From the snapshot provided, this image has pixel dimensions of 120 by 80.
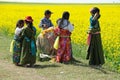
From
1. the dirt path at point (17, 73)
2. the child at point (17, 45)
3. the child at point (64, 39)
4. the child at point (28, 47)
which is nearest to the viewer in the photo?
the dirt path at point (17, 73)

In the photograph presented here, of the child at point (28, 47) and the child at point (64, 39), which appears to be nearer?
the child at point (28, 47)

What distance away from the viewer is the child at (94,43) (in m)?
12.0

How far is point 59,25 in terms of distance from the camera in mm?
12625

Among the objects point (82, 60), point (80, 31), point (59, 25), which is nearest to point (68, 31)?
point (59, 25)

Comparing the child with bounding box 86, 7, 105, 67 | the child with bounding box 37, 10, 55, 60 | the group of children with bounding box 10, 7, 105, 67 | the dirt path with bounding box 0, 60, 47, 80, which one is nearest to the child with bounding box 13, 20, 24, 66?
the group of children with bounding box 10, 7, 105, 67

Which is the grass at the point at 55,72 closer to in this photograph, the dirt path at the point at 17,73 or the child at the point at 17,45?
the dirt path at the point at 17,73

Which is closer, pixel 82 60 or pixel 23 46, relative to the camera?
pixel 23 46

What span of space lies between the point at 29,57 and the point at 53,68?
2.67ft

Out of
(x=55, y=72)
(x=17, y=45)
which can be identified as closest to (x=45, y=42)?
(x=17, y=45)

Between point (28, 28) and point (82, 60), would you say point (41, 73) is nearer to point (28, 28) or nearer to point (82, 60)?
point (28, 28)

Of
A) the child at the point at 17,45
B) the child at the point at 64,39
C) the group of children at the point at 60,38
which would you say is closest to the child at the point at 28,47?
the group of children at the point at 60,38

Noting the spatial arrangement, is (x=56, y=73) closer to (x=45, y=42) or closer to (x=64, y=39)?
(x=64, y=39)

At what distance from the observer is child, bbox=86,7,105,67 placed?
1198cm

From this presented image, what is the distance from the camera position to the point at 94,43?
12.1 metres
